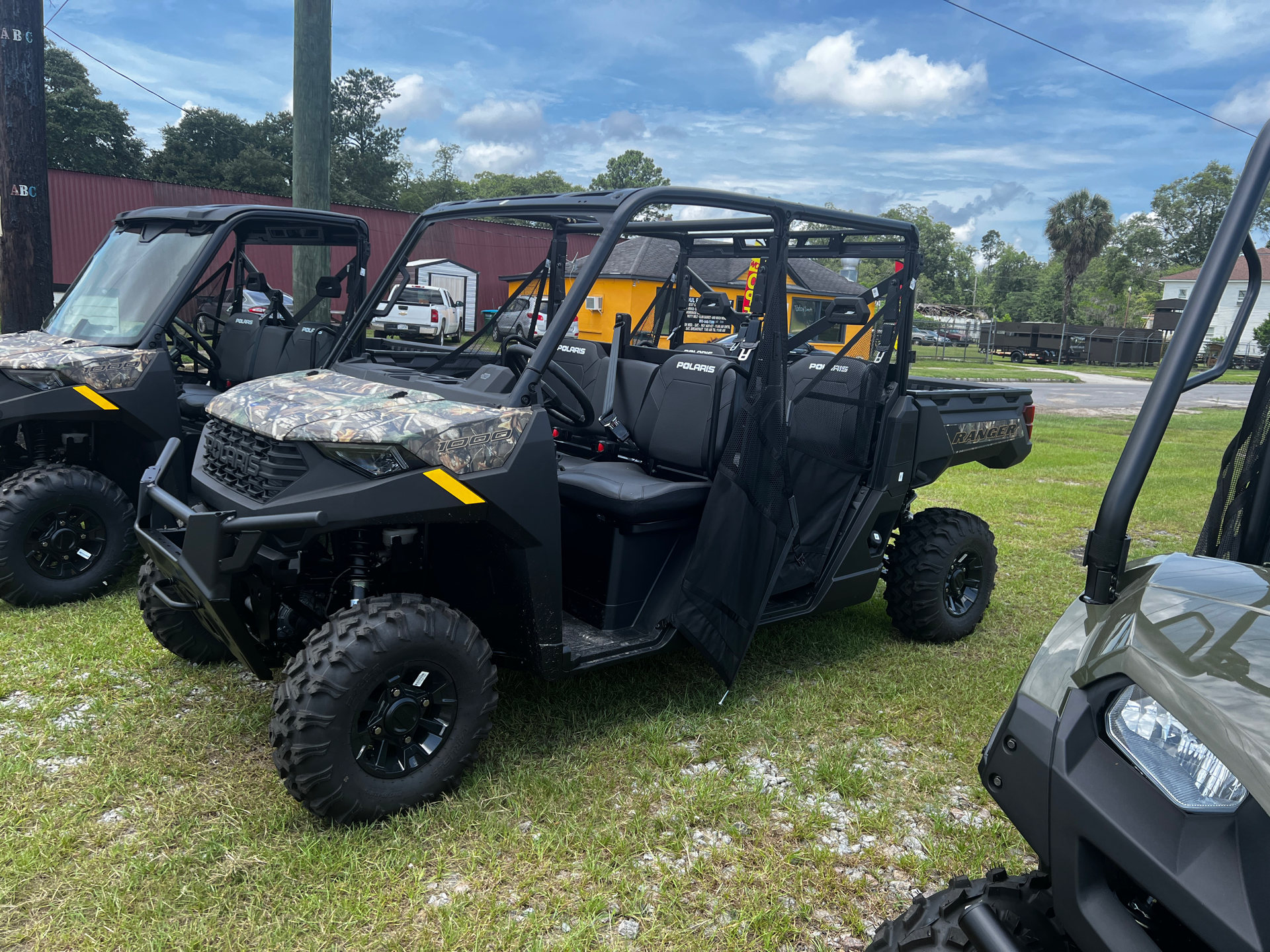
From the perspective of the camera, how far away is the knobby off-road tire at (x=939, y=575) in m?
4.63

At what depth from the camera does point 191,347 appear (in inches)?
209

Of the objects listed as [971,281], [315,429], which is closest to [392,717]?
[315,429]

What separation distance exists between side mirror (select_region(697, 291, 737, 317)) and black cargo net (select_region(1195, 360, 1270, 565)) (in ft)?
8.06

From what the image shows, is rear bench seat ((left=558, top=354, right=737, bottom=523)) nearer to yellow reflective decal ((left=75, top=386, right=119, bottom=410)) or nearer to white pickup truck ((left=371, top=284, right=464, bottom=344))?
white pickup truck ((left=371, top=284, right=464, bottom=344))

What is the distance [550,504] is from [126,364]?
2989 millimetres

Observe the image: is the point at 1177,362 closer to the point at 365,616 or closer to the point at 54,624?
the point at 365,616

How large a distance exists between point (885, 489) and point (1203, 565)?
2.64 metres

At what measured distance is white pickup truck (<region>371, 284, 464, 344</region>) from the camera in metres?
3.90

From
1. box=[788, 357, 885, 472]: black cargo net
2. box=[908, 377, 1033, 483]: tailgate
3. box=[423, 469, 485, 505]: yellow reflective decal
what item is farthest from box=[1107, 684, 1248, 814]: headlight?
box=[908, 377, 1033, 483]: tailgate

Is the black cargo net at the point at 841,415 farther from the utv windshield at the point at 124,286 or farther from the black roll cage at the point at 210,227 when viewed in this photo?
the utv windshield at the point at 124,286

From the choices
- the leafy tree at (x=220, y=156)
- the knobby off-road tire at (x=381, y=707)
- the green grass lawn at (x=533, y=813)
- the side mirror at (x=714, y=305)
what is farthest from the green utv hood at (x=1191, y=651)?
the leafy tree at (x=220, y=156)

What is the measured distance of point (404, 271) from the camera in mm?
4137

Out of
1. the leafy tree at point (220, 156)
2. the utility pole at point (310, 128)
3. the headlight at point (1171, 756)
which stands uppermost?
the leafy tree at point (220, 156)

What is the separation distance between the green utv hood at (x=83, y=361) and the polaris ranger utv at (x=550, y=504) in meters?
1.44
